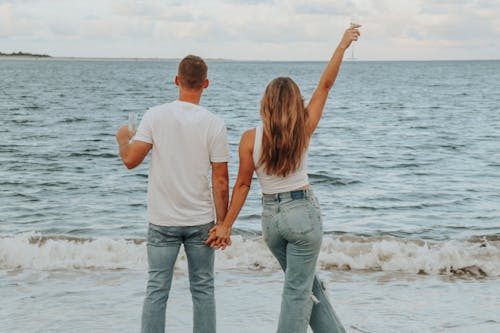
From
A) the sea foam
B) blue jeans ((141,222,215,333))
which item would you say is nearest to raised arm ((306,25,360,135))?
blue jeans ((141,222,215,333))

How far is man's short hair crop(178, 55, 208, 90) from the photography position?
13.6 feet

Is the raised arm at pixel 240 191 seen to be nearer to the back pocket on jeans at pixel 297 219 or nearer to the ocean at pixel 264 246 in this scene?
the back pocket on jeans at pixel 297 219

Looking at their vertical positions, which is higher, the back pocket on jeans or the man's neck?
the man's neck

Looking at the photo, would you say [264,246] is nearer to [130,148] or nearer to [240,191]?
[240,191]

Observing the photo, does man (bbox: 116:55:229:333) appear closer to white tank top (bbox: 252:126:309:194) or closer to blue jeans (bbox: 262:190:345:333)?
white tank top (bbox: 252:126:309:194)

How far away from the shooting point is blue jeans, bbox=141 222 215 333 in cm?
425

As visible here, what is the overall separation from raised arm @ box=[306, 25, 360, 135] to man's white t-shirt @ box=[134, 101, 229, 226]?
548 mm

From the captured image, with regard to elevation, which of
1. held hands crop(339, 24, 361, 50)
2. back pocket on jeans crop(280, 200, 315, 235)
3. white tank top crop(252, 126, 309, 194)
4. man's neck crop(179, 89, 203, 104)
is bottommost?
back pocket on jeans crop(280, 200, 315, 235)

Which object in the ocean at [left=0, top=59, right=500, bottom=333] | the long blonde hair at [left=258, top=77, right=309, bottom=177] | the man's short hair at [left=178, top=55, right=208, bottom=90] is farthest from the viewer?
the ocean at [left=0, top=59, right=500, bottom=333]

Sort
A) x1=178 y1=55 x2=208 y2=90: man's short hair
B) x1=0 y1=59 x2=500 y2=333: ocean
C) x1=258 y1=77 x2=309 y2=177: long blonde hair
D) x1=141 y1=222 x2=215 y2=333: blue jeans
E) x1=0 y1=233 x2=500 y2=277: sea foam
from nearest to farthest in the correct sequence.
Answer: x1=258 y1=77 x2=309 y2=177: long blonde hair < x1=178 y1=55 x2=208 y2=90: man's short hair < x1=141 y1=222 x2=215 y2=333: blue jeans < x1=0 y1=59 x2=500 y2=333: ocean < x1=0 y1=233 x2=500 y2=277: sea foam

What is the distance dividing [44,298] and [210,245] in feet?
11.0

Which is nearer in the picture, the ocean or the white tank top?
the white tank top

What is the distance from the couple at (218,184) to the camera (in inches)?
157

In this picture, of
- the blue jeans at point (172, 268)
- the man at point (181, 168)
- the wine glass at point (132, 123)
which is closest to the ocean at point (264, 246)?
the blue jeans at point (172, 268)
